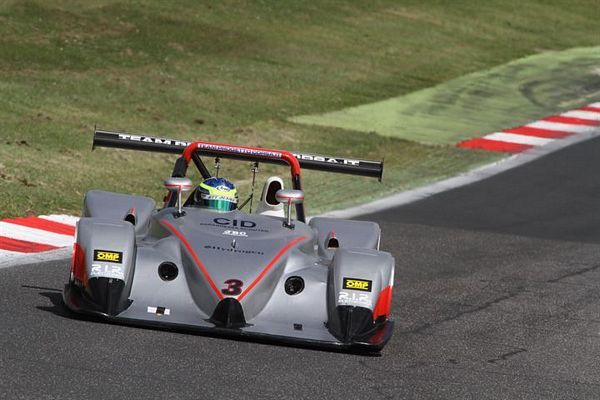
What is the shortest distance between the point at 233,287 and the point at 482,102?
22.1 metres

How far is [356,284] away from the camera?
1068 cm

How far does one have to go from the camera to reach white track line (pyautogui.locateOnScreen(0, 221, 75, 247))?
49.1 feet

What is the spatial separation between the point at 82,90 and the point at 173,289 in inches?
683

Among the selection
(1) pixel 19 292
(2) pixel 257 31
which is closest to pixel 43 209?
(1) pixel 19 292

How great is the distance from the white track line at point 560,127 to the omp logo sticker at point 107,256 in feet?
63.7

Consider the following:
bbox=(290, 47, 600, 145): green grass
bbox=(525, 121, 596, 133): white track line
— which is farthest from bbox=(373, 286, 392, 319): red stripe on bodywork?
bbox=(525, 121, 596, 133): white track line

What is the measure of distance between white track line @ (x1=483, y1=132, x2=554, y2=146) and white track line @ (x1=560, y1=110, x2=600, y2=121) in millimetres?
3161

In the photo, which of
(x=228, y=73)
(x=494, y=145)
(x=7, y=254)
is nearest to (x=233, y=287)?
(x=7, y=254)

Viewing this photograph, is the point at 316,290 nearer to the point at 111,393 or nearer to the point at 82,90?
the point at 111,393

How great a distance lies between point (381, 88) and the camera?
32250 mm

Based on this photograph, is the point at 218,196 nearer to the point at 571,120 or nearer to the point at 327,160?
the point at 327,160

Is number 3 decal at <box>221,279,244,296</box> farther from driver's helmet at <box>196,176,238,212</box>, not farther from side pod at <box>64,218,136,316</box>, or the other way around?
driver's helmet at <box>196,176,238,212</box>

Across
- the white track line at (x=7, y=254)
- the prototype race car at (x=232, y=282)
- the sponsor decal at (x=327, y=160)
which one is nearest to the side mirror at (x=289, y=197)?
the prototype race car at (x=232, y=282)

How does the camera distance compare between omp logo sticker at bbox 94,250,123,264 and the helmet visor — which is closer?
omp logo sticker at bbox 94,250,123,264
